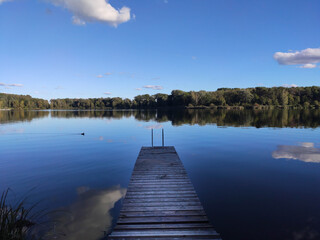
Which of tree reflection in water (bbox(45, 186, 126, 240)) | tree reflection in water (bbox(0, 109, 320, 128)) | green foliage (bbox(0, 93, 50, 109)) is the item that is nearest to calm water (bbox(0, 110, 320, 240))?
tree reflection in water (bbox(45, 186, 126, 240))

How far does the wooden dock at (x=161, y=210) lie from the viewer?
16.3 ft

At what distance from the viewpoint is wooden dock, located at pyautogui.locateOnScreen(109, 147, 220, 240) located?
496cm

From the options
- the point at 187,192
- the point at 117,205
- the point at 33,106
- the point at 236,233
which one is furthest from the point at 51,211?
the point at 33,106

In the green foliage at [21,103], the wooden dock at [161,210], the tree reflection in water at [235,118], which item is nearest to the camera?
the wooden dock at [161,210]

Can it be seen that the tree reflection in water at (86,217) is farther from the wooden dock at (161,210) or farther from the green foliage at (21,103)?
the green foliage at (21,103)

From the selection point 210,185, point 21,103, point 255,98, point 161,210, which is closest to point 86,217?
point 161,210

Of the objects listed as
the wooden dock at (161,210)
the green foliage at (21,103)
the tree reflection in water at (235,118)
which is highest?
the green foliage at (21,103)

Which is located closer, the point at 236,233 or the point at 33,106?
the point at 236,233

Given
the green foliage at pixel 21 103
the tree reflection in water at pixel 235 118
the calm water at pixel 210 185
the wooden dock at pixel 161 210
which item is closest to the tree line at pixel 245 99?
the green foliage at pixel 21 103

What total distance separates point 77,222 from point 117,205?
1.63 meters

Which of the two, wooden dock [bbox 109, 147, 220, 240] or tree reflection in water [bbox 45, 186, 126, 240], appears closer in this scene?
wooden dock [bbox 109, 147, 220, 240]

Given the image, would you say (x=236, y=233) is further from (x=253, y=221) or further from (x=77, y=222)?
(x=77, y=222)

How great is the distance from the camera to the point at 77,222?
22.0 feet

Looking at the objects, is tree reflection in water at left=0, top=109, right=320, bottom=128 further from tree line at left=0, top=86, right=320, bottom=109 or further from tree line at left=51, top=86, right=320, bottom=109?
tree line at left=0, top=86, right=320, bottom=109
